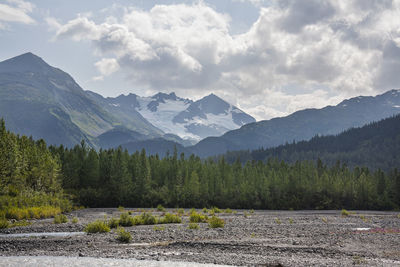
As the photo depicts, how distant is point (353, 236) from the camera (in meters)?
31.1

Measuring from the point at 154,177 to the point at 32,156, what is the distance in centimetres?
4253

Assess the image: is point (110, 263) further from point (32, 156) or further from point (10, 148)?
point (32, 156)

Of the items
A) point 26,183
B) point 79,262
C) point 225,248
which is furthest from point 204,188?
point 79,262

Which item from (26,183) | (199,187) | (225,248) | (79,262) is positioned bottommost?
(225,248)

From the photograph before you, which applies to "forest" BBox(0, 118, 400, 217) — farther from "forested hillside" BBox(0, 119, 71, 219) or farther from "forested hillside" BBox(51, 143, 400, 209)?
"forested hillside" BBox(0, 119, 71, 219)

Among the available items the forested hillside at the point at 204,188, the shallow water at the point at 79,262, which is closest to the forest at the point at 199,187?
the forested hillside at the point at 204,188

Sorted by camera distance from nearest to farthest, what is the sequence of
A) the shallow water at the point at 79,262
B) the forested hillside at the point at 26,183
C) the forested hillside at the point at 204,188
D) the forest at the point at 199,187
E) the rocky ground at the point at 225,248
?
the shallow water at the point at 79,262 → the rocky ground at the point at 225,248 → the forested hillside at the point at 26,183 → the forest at the point at 199,187 → the forested hillside at the point at 204,188

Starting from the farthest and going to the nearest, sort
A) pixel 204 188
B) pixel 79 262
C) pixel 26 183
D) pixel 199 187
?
pixel 199 187
pixel 204 188
pixel 26 183
pixel 79 262

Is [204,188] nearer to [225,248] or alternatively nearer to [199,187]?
[199,187]

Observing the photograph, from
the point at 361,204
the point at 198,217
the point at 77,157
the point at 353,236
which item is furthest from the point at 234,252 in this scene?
the point at 361,204

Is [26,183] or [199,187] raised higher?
[26,183]

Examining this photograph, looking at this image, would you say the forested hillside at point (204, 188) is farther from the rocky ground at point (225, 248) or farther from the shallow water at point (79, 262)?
the shallow water at point (79, 262)

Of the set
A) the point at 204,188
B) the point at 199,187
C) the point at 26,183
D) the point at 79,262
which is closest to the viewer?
the point at 79,262

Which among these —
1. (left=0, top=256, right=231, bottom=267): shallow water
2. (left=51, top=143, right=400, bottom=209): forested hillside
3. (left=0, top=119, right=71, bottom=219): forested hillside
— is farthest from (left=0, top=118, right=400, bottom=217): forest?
(left=0, top=256, right=231, bottom=267): shallow water
